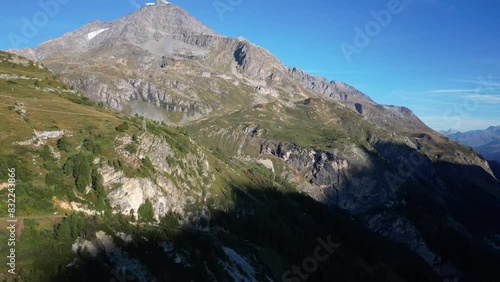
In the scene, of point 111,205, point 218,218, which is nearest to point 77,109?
point 111,205

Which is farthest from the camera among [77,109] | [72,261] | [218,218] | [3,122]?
[218,218]

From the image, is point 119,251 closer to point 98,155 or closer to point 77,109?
point 98,155

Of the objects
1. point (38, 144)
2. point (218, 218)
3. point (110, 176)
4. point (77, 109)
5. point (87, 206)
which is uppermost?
point (77, 109)

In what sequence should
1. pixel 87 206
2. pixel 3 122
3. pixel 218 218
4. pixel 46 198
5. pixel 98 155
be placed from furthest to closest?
pixel 218 218, pixel 98 155, pixel 3 122, pixel 87 206, pixel 46 198

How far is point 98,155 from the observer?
135750mm

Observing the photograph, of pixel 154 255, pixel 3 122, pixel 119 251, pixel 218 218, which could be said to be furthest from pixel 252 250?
pixel 3 122

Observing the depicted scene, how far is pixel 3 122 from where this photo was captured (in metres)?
126

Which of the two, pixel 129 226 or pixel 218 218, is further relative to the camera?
pixel 218 218

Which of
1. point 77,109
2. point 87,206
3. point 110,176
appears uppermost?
point 77,109

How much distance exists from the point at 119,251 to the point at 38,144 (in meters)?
46.4

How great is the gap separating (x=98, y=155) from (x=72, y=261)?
47370 mm

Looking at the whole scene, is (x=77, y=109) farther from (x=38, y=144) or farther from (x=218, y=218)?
(x=218, y=218)

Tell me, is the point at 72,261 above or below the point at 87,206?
below

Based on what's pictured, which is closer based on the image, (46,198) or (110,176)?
(46,198)
